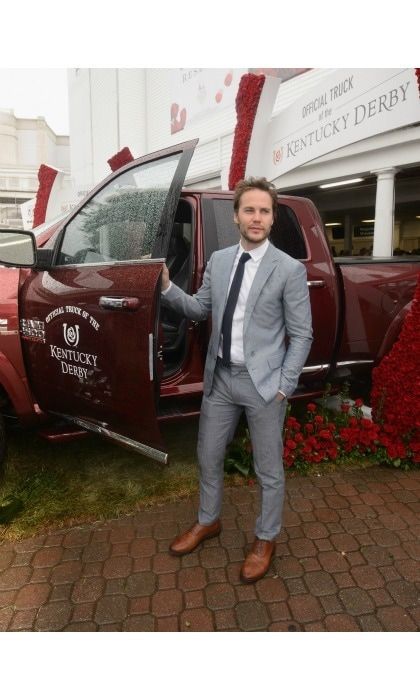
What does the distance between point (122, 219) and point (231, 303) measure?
0.87 m

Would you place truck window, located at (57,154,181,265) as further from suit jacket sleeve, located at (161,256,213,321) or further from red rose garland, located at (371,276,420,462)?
red rose garland, located at (371,276,420,462)

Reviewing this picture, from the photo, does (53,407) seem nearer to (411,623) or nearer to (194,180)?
(411,623)

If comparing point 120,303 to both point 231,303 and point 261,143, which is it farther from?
point 261,143

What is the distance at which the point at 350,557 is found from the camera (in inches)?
99.6

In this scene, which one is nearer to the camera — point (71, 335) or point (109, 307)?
point (109, 307)

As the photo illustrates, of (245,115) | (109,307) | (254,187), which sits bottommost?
(109,307)

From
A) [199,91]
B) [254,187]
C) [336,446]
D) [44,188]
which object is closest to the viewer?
[254,187]

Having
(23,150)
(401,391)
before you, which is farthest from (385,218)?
(23,150)

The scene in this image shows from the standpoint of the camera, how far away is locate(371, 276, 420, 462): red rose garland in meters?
3.32

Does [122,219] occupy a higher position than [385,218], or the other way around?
[385,218]

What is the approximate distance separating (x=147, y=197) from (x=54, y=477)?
6.35 feet

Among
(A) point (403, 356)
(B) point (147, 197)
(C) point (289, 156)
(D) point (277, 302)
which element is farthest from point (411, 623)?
(C) point (289, 156)

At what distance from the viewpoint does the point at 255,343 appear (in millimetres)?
2207

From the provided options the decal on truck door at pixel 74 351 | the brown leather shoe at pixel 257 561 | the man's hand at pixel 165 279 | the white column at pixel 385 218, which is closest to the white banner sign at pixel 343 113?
the white column at pixel 385 218
